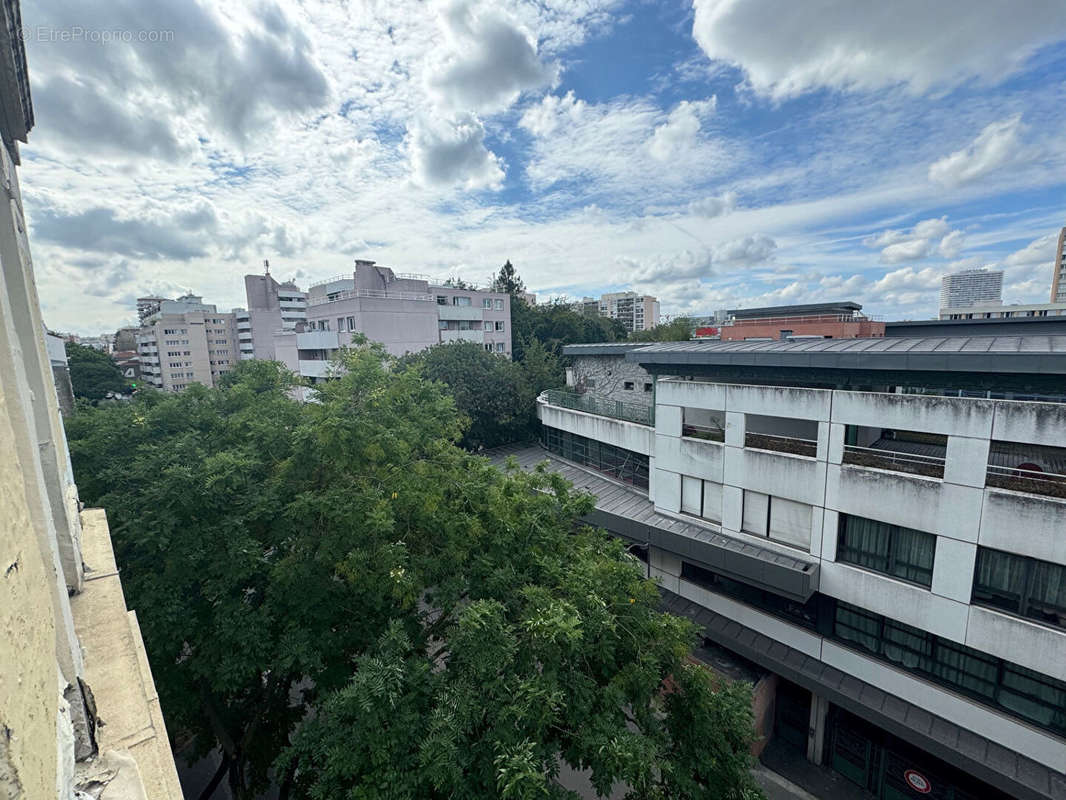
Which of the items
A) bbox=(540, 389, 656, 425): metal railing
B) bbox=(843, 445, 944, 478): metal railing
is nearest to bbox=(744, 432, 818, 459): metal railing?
bbox=(843, 445, 944, 478): metal railing

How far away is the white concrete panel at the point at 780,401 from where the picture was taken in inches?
559

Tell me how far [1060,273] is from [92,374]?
15583 cm

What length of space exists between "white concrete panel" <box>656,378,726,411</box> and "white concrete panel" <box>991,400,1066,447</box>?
6.64m

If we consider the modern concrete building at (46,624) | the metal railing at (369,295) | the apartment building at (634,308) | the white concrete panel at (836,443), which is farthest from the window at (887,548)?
the apartment building at (634,308)

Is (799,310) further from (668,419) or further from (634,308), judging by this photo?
(634,308)

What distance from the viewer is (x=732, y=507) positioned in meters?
16.5

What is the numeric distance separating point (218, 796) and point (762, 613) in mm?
17378

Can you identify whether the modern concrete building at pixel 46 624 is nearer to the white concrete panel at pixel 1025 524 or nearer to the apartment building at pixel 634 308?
the white concrete panel at pixel 1025 524

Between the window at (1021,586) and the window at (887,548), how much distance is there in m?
1.01

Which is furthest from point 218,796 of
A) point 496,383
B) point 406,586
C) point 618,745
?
point 496,383

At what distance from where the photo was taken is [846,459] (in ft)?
46.1

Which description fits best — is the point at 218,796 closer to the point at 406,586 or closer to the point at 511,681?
the point at 406,586

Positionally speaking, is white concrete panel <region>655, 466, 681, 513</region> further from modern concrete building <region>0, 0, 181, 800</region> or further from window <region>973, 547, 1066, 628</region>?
modern concrete building <region>0, 0, 181, 800</region>

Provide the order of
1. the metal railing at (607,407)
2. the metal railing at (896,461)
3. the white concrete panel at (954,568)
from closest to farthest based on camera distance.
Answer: the white concrete panel at (954,568) → the metal railing at (896,461) → the metal railing at (607,407)
